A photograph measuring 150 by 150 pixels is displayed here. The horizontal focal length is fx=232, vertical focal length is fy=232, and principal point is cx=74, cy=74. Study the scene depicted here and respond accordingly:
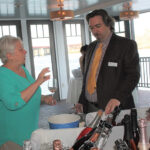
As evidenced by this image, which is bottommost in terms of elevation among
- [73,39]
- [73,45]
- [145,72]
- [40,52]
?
[145,72]

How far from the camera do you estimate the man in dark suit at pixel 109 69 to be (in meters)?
1.67

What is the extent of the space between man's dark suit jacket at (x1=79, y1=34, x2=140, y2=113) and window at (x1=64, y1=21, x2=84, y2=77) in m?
5.61

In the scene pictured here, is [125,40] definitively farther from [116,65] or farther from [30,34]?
[30,34]

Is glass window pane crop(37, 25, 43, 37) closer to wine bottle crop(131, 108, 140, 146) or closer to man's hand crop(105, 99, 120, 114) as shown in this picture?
man's hand crop(105, 99, 120, 114)

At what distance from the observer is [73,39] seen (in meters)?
7.46

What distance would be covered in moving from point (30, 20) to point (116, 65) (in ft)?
17.8

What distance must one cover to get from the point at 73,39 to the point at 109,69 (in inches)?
230

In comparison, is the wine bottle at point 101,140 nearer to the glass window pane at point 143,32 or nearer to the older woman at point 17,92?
the older woman at point 17,92

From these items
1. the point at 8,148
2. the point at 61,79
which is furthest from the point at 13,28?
the point at 8,148

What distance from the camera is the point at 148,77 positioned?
8.53 meters

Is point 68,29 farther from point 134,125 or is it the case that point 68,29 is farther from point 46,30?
point 134,125

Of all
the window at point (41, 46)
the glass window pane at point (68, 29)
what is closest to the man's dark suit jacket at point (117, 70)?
the window at point (41, 46)

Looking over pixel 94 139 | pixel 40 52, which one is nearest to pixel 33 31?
pixel 40 52

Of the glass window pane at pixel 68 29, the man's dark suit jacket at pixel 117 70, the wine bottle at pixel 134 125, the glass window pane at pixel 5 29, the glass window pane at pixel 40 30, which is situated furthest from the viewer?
the glass window pane at pixel 68 29
